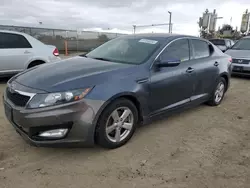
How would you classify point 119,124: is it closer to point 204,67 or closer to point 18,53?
point 204,67

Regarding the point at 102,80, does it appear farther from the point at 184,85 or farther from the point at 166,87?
the point at 184,85

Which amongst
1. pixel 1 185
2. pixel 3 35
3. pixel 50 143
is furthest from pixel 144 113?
pixel 3 35


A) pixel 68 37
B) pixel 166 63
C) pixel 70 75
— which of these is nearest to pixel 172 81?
pixel 166 63

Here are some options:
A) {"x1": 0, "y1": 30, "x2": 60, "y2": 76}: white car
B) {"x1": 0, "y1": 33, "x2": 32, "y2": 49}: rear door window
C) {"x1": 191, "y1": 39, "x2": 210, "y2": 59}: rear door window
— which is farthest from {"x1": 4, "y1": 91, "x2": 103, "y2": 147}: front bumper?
{"x1": 0, "y1": 33, "x2": 32, "y2": 49}: rear door window

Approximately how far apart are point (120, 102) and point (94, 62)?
0.89m

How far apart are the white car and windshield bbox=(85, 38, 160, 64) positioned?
2672mm

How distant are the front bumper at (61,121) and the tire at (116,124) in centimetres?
14

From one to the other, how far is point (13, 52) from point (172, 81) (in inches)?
190

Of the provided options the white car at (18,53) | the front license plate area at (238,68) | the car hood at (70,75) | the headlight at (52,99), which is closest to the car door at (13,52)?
the white car at (18,53)

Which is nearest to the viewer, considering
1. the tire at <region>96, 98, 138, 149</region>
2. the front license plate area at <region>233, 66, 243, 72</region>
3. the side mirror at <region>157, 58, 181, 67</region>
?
the tire at <region>96, 98, 138, 149</region>

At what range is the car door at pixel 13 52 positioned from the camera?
6.36 m

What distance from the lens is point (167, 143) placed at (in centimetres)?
337

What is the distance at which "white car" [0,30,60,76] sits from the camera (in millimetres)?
6379

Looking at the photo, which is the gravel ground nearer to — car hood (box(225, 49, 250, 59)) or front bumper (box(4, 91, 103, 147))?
front bumper (box(4, 91, 103, 147))
